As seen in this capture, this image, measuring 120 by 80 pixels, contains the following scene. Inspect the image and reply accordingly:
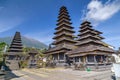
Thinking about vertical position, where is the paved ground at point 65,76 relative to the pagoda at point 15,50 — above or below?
below

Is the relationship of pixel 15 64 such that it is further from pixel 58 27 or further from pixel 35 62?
pixel 58 27

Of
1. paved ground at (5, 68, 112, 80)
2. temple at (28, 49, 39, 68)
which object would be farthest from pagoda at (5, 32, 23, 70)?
paved ground at (5, 68, 112, 80)

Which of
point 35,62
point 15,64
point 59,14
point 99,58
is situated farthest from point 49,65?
point 59,14

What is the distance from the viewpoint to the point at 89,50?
1998cm

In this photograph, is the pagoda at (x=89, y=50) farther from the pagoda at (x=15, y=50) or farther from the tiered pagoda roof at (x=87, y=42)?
the pagoda at (x=15, y=50)

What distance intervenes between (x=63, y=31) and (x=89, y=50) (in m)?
14.3

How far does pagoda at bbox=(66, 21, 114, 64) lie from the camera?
20.3 m

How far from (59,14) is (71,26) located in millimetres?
6403

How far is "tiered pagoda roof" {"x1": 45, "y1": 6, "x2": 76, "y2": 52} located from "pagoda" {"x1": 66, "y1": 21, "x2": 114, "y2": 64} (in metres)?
4.26

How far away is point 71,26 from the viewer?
35.1 meters

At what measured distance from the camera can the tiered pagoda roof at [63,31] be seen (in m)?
30.7

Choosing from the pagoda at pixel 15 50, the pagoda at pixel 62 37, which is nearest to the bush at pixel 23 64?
the pagoda at pixel 62 37

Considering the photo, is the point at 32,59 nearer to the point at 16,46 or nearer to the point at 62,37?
the point at 62,37

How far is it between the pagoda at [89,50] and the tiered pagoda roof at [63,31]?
168 inches
